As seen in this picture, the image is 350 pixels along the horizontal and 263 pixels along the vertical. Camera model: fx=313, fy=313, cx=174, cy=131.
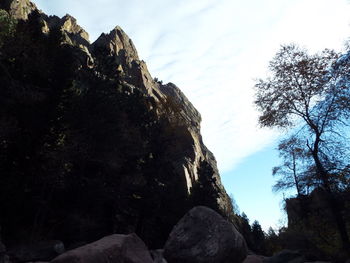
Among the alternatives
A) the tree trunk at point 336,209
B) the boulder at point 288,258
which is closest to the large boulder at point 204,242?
the boulder at point 288,258

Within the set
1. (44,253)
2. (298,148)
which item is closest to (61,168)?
(44,253)

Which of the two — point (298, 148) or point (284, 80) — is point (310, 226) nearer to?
point (298, 148)

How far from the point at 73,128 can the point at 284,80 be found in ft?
44.0

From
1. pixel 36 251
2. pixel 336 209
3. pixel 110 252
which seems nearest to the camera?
Result: pixel 110 252

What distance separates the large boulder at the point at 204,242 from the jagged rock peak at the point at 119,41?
83.2 m

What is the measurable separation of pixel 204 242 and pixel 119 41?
93527 millimetres

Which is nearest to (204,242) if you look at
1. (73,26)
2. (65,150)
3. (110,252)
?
(110,252)

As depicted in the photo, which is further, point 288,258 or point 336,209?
point 288,258

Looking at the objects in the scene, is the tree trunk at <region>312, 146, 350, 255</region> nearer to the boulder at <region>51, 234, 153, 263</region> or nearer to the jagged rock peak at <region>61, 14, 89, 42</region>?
the boulder at <region>51, 234, 153, 263</region>

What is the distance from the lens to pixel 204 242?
36.2 feet

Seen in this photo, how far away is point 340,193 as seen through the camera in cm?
1223

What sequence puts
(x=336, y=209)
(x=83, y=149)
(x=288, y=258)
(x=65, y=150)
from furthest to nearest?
(x=83, y=149)
(x=65, y=150)
(x=288, y=258)
(x=336, y=209)

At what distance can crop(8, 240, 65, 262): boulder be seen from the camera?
47.6 feet

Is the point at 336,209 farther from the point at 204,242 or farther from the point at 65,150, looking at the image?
the point at 65,150
